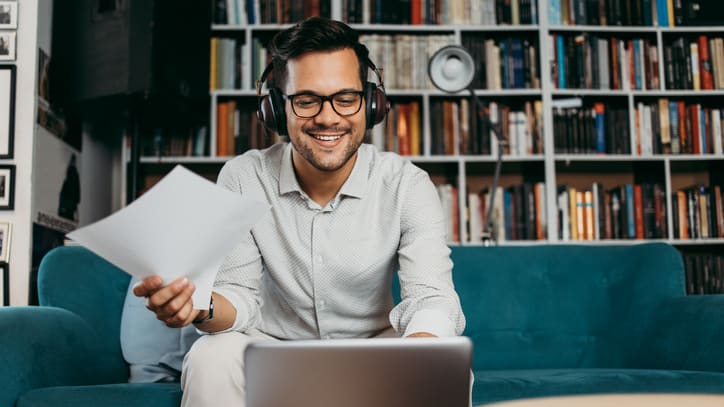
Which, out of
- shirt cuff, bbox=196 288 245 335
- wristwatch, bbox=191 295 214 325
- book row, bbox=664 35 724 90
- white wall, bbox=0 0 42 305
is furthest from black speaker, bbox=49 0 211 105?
book row, bbox=664 35 724 90

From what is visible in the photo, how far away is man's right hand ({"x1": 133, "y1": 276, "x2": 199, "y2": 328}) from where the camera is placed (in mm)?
925

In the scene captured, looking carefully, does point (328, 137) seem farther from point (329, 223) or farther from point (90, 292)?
point (90, 292)

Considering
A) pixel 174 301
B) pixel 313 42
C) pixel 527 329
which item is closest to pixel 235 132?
pixel 527 329

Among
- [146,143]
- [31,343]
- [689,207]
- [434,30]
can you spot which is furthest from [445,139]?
[31,343]

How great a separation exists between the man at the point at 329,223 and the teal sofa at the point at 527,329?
28 cm

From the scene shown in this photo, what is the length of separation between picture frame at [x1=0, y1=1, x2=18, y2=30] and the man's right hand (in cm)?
200

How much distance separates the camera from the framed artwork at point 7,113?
8.09 ft

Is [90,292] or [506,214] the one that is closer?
[90,292]

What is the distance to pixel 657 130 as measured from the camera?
3.38 metres

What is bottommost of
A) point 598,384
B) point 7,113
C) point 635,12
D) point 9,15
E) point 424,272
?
point 598,384

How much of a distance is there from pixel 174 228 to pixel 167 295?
16 cm

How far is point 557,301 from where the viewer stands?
193 cm

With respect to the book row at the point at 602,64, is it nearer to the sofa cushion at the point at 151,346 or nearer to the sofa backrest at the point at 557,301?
the sofa backrest at the point at 557,301

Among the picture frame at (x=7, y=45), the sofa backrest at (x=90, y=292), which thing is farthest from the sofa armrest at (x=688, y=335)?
the picture frame at (x=7, y=45)
